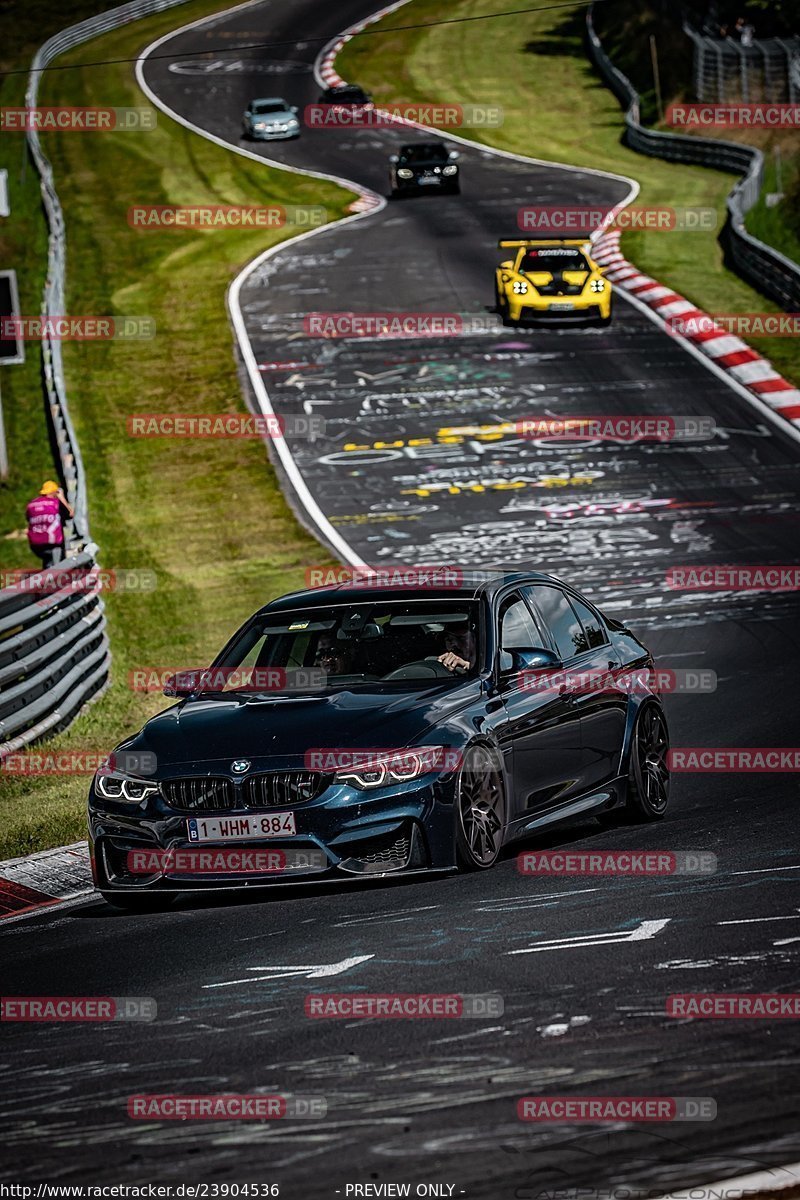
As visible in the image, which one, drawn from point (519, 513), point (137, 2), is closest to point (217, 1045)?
point (519, 513)

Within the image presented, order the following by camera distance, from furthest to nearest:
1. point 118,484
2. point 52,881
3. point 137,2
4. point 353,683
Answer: point 137,2, point 118,484, point 52,881, point 353,683

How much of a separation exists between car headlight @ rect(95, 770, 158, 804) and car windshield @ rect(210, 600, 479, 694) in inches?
38.6

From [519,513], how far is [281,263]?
1963 centimetres

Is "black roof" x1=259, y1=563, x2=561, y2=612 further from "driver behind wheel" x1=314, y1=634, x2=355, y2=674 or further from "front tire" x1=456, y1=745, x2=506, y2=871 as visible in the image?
"front tire" x1=456, y1=745, x2=506, y2=871

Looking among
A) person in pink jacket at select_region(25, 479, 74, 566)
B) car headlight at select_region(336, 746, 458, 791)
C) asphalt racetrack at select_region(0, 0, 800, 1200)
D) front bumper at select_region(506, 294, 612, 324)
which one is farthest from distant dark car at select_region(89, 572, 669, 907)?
front bumper at select_region(506, 294, 612, 324)

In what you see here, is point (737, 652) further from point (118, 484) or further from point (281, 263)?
point (281, 263)

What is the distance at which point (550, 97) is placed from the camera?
6706 cm

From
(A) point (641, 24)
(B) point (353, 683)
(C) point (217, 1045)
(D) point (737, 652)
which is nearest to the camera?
(C) point (217, 1045)

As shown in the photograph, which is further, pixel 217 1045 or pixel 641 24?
pixel 641 24

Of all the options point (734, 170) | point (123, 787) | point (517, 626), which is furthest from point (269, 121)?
point (123, 787)

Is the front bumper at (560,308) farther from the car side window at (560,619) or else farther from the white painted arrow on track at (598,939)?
the white painted arrow on track at (598,939)

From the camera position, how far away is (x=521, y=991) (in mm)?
6652

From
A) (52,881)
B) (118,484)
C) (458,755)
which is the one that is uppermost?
(458,755)

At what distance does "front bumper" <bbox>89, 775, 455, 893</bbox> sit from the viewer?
8.49 metres
